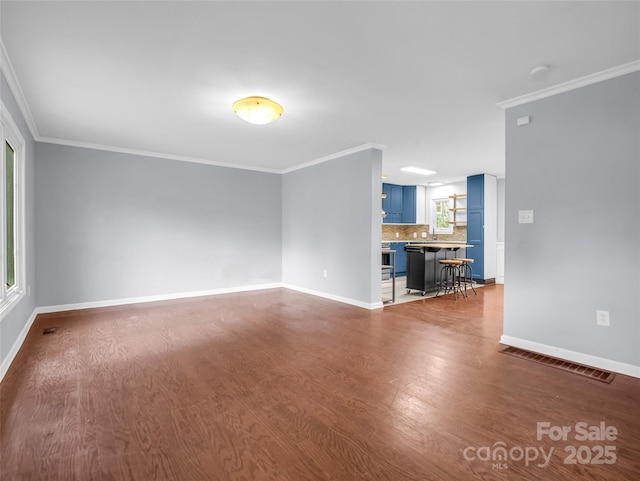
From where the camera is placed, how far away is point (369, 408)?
2.07 metres

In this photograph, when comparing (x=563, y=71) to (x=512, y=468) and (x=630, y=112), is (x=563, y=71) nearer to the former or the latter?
(x=630, y=112)

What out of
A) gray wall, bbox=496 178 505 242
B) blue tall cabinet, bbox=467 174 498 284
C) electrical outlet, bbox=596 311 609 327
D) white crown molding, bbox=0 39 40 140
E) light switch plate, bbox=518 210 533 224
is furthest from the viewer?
gray wall, bbox=496 178 505 242

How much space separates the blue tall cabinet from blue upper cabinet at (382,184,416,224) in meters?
1.65

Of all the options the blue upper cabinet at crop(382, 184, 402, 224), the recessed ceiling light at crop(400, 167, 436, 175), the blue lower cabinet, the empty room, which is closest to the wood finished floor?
the empty room

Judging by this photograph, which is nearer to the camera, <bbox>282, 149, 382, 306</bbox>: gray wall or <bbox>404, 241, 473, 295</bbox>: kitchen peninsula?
<bbox>282, 149, 382, 306</bbox>: gray wall

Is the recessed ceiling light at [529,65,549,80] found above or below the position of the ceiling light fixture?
above

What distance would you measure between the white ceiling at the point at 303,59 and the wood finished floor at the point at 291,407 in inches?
96.9

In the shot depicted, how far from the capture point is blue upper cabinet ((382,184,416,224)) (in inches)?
333

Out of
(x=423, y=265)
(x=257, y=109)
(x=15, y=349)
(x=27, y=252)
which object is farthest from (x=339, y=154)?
(x=15, y=349)

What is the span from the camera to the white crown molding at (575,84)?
8.23 feet

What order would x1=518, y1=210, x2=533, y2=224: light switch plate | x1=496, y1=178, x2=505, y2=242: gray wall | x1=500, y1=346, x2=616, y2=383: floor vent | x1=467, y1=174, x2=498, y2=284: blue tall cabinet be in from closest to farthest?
1. x1=500, y1=346, x2=616, y2=383: floor vent
2. x1=518, y1=210, x2=533, y2=224: light switch plate
3. x1=467, y1=174, x2=498, y2=284: blue tall cabinet
4. x1=496, y1=178, x2=505, y2=242: gray wall

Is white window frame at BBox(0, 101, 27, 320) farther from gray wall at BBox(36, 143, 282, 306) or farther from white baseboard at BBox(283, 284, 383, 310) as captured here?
white baseboard at BBox(283, 284, 383, 310)

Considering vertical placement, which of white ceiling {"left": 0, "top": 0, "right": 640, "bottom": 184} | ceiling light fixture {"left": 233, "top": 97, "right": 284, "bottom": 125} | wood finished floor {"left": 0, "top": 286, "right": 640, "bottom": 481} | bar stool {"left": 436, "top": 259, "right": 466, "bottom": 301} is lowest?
wood finished floor {"left": 0, "top": 286, "right": 640, "bottom": 481}

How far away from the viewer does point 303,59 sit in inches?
97.7
